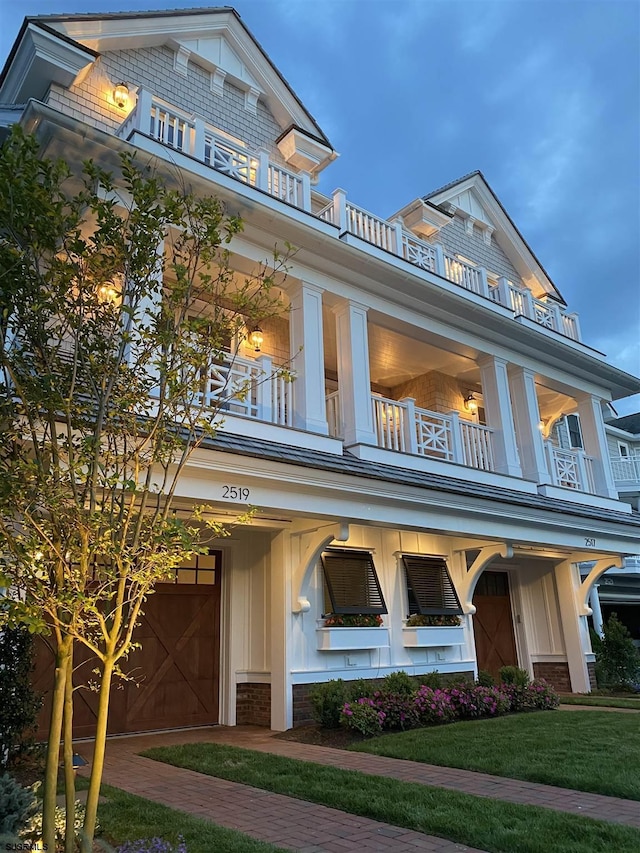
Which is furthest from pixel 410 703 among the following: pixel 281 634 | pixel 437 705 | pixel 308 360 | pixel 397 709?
pixel 308 360

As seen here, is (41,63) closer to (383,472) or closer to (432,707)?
(383,472)

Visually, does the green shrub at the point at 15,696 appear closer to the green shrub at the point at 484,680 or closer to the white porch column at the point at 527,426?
the green shrub at the point at 484,680

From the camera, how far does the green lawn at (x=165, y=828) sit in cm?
374

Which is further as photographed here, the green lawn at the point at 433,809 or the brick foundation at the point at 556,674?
the brick foundation at the point at 556,674

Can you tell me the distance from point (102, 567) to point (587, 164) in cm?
14188

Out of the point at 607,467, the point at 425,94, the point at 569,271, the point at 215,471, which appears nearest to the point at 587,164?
the point at 569,271

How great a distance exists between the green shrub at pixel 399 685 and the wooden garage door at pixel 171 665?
2475 millimetres

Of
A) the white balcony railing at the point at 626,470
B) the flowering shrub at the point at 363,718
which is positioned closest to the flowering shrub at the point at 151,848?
the flowering shrub at the point at 363,718

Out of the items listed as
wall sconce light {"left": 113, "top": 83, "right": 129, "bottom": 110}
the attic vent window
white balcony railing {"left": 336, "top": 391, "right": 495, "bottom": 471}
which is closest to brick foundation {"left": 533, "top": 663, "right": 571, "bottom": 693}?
the attic vent window

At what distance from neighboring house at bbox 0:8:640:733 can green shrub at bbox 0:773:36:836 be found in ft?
10.7

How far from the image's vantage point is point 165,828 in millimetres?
4062

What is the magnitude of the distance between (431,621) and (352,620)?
1718mm

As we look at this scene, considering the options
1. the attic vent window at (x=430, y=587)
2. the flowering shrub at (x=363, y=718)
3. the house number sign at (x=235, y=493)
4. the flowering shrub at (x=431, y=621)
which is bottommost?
the flowering shrub at (x=363, y=718)

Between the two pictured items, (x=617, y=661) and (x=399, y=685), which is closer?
(x=399, y=685)
